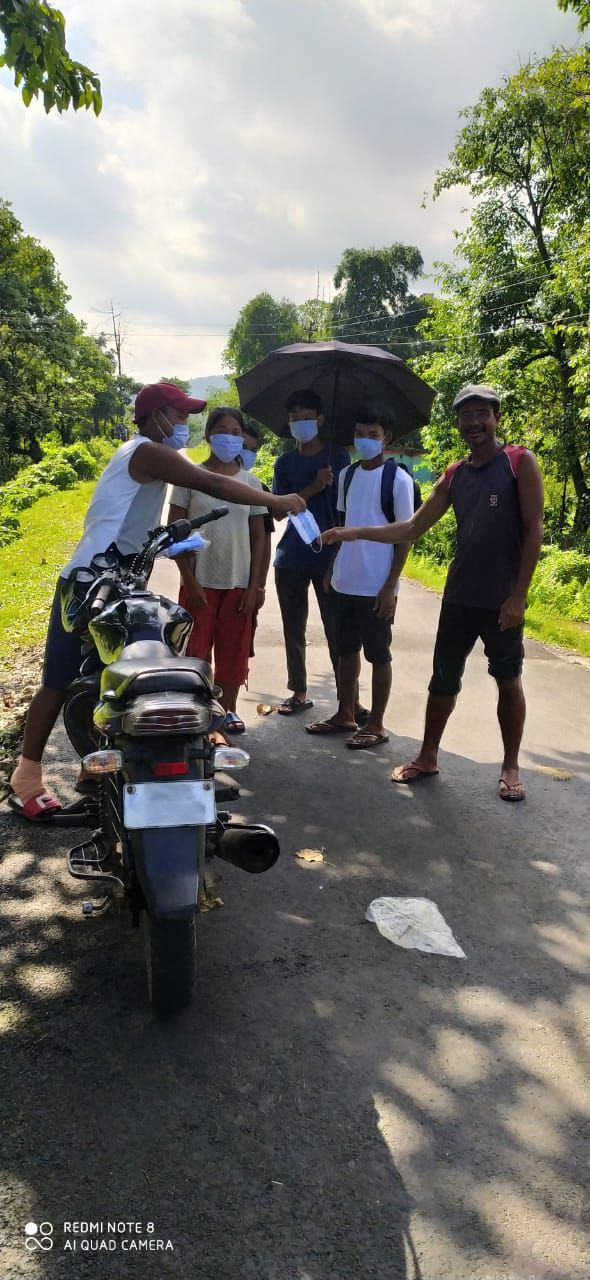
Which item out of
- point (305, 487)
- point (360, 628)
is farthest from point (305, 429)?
point (360, 628)

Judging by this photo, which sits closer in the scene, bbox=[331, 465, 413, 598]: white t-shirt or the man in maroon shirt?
the man in maroon shirt

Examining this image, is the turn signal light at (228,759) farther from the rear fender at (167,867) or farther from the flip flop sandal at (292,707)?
the flip flop sandal at (292,707)

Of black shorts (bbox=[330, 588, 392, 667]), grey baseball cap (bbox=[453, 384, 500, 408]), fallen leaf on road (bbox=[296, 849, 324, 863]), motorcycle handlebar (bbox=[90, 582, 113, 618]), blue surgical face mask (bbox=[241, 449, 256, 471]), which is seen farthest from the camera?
blue surgical face mask (bbox=[241, 449, 256, 471])

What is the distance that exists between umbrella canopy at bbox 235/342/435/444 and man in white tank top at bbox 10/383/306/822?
6.14 ft

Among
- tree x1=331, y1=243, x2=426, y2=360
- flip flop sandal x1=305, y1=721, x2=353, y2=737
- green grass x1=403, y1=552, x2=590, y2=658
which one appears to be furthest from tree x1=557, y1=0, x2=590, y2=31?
tree x1=331, y1=243, x2=426, y2=360

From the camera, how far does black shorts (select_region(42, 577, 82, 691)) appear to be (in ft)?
12.6

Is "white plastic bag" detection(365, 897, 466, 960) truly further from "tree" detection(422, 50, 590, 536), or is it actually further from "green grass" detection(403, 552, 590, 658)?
"tree" detection(422, 50, 590, 536)

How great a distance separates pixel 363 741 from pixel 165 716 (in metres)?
3.05

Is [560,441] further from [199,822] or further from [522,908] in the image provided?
[199,822]

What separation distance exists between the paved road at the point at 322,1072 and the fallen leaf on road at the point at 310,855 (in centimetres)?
6

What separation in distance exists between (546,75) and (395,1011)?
1942cm

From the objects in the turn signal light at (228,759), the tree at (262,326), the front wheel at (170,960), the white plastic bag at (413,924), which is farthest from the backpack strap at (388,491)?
the tree at (262,326)

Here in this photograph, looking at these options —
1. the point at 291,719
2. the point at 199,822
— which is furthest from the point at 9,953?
the point at 291,719

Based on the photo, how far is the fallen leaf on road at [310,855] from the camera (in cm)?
386
